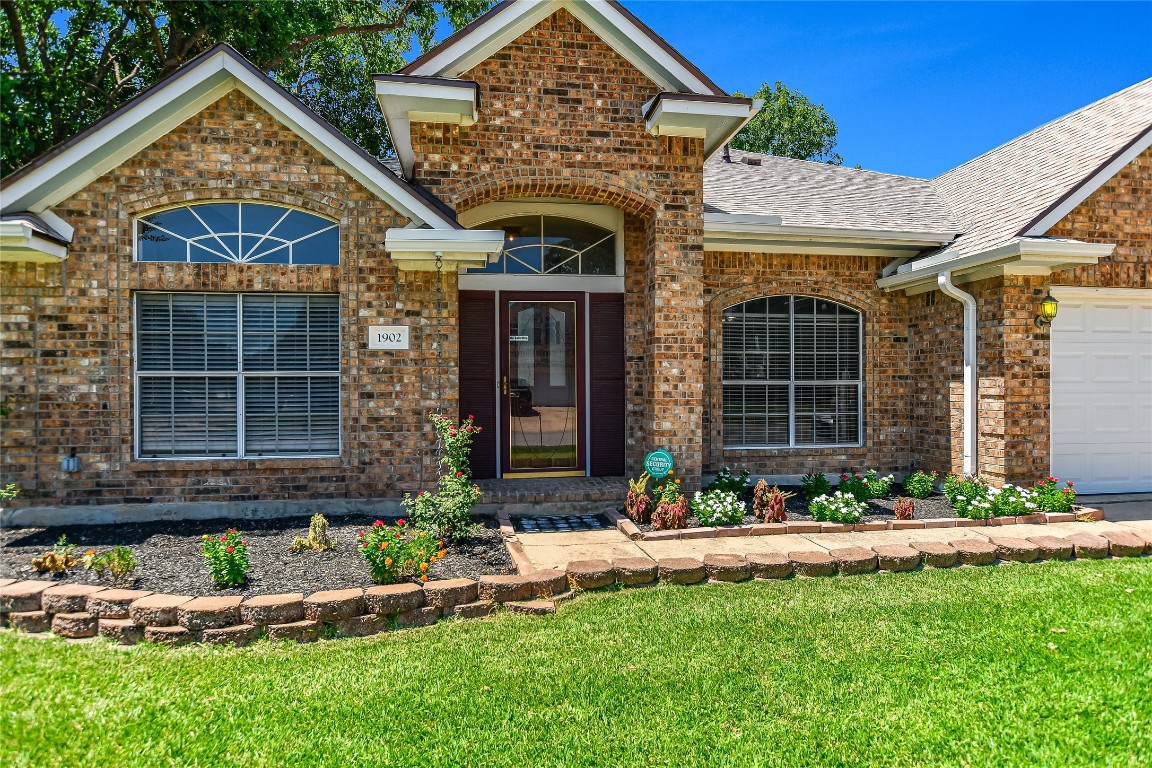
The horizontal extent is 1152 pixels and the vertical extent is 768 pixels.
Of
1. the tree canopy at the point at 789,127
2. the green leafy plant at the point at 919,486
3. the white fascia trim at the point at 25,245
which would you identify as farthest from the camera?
the tree canopy at the point at 789,127

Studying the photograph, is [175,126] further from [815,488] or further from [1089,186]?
[1089,186]

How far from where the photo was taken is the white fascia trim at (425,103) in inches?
263

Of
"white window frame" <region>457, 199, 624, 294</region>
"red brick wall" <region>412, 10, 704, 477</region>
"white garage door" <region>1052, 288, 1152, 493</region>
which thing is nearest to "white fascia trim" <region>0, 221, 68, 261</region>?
"red brick wall" <region>412, 10, 704, 477</region>

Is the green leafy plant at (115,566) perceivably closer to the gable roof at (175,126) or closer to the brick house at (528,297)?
the brick house at (528,297)

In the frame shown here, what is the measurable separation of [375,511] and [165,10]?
1067 centimetres

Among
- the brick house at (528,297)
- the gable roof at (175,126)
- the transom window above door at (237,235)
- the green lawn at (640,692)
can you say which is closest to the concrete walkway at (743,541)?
the green lawn at (640,692)

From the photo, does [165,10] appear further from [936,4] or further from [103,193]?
[936,4]

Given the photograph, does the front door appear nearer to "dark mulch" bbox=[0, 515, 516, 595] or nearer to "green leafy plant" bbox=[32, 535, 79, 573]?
"dark mulch" bbox=[0, 515, 516, 595]

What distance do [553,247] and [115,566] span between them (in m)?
5.91

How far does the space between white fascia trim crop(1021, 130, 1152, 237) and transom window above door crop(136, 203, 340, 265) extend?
807 centimetres

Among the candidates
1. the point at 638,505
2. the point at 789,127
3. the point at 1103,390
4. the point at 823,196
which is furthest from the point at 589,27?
the point at 789,127

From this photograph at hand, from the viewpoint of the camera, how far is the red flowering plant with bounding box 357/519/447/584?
475 centimetres

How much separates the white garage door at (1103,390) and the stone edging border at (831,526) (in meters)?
1.37

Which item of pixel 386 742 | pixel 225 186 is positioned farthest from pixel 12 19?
pixel 386 742
